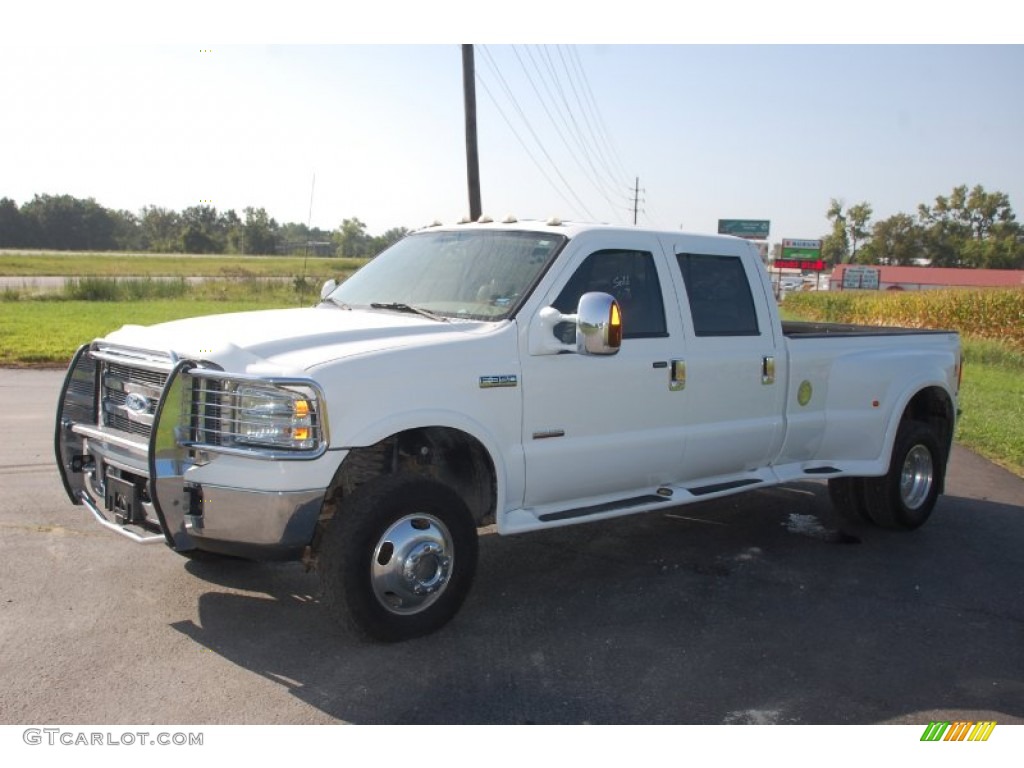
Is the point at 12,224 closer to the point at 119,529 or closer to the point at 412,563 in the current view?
the point at 119,529

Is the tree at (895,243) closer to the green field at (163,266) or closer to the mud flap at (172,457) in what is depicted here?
the green field at (163,266)

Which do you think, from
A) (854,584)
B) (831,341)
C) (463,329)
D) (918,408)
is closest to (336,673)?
(463,329)

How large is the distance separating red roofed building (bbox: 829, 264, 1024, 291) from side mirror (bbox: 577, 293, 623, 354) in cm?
8886

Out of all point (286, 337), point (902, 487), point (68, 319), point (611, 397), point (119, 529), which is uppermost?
point (286, 337)

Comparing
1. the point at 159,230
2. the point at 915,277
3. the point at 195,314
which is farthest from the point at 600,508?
the point at 915,277

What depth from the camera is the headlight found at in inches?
163

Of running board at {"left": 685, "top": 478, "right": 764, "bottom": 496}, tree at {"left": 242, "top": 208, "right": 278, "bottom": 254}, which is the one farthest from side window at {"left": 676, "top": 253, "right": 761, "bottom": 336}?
tree at {"left": 242, "top": 208, "right": 278, "bottom": 254}

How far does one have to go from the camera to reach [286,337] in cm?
448

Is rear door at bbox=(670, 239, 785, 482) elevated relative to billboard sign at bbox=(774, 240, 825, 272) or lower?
lower

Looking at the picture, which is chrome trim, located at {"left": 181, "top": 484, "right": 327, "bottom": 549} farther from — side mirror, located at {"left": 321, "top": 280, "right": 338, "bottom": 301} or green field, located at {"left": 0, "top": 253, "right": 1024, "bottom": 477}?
green field, located at {"left": 0, "top": 253, "right": 1024, "bottom": 477}

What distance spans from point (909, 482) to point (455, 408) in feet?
14.1

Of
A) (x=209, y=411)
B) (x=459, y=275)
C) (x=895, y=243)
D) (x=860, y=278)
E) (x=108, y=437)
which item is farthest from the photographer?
(x=895, y=243)

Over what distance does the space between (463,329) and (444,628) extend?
1.52 m

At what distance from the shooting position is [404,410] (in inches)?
174
